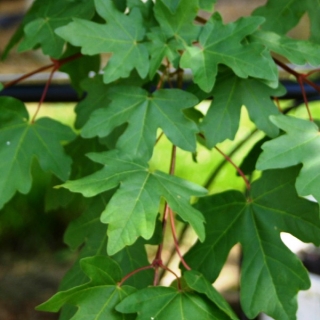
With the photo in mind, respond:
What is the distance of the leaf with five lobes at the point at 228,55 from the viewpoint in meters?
0.96

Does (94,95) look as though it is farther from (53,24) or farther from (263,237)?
(263,237)

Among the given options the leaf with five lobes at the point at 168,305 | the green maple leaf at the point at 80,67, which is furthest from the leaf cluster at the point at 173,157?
the green maple leaf at the point at 80,67

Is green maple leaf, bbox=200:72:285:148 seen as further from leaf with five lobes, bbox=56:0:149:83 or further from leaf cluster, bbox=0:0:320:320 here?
leaf with five lobes, bbox=56:0:149:83

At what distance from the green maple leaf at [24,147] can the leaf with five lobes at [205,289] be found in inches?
12.1

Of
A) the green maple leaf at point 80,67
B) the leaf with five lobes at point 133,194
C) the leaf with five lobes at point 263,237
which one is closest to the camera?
the leaf with five lobes at point 133,194

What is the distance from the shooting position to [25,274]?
2.62 m

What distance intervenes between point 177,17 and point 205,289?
0.45m

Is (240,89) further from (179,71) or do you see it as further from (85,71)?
(85,71)

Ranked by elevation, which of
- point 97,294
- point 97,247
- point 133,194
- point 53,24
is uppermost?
point 53,24

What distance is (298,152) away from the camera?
92 centimetres

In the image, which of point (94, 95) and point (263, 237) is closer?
point (263, 237)

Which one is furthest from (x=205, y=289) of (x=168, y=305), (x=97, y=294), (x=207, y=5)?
(x=207, y=5)

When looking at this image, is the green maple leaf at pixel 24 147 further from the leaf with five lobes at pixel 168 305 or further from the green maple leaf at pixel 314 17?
the green maple leaf at pixel 314 17

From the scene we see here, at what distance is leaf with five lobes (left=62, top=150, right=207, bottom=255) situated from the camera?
836 mm
